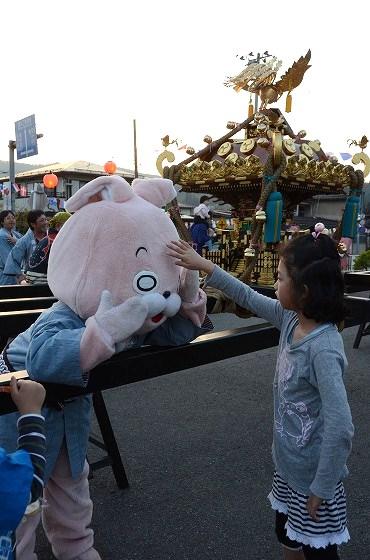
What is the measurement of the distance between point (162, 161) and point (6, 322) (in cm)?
257

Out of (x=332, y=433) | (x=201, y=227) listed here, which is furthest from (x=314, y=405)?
(x=201, y=227)

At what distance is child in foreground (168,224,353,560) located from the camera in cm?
122

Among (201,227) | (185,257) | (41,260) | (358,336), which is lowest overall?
(358,336)

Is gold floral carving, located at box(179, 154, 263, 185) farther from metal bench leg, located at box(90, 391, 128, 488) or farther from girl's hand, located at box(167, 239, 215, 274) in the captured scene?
girl's hand, located at box(167, 239, 215, 274)

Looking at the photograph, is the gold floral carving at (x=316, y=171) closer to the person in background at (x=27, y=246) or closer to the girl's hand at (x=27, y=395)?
the person in background at (x=27, y=246)

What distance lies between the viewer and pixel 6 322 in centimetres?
174

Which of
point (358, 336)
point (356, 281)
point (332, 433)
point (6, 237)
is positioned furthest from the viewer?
point (6, 237)

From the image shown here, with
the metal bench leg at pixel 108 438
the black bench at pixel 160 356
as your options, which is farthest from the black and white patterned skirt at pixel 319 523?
the metal bench leg at pixel 108 438

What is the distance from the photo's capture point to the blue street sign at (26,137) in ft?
44.5

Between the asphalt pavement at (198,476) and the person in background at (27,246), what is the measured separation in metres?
1.97

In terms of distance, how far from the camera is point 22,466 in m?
0.92

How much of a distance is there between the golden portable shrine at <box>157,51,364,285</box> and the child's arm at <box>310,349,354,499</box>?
2.20m

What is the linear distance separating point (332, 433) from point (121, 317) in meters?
0.61

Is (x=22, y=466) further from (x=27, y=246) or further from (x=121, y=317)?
(x=27, y=246)
